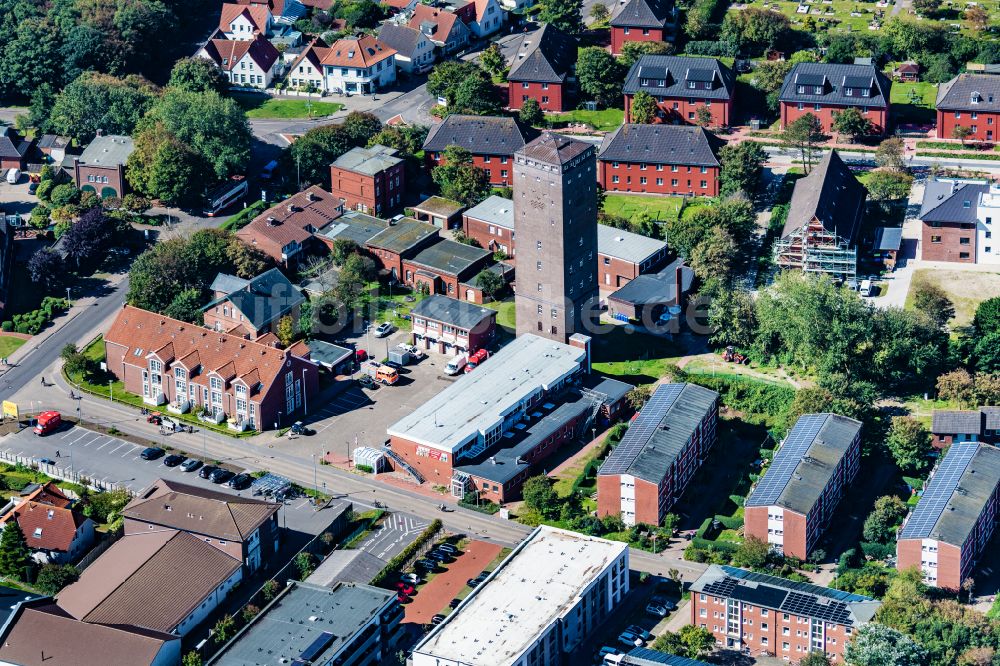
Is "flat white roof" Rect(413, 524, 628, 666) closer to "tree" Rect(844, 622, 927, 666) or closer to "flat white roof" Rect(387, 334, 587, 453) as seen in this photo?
"flat white roof" Rect(387, 334, 587, 453)

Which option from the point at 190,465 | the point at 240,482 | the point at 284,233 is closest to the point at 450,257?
the point at 284,233

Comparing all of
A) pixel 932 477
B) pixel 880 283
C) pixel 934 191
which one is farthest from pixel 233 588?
pixel 934 191

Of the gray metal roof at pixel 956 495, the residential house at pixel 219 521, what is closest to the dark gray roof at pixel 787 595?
the gray metal roof at pixel 956 495

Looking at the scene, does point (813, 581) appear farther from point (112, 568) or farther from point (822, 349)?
point (112, 568)

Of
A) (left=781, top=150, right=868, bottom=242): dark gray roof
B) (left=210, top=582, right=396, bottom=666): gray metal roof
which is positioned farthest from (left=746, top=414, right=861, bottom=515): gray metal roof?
(left=210, top=582, right=396, bottom=666): gray metal roof

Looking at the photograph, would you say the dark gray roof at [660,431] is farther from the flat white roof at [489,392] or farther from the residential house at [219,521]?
the residential house at [219,521]
